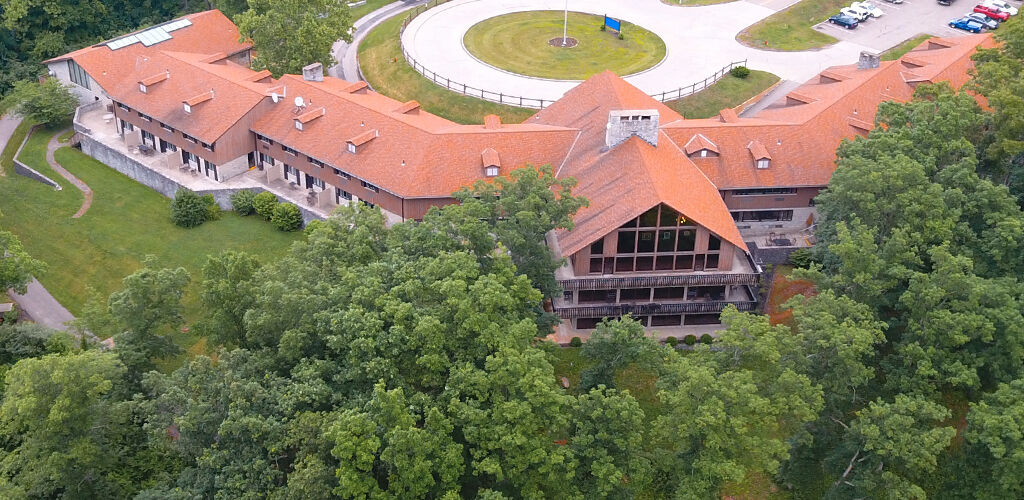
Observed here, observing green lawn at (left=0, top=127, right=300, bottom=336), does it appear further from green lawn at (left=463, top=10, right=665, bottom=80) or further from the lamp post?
the lamp post

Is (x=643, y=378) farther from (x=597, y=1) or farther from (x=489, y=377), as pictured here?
(x=597, y=1)

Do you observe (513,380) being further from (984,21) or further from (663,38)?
(984,21)

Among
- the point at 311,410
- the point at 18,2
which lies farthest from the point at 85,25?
the point at 311,410

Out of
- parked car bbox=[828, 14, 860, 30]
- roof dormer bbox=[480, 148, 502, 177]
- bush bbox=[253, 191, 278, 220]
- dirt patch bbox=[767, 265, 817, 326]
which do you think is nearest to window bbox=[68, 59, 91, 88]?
bush bbox=[253, 191, 278, 220]

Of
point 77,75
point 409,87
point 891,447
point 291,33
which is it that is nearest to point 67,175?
point 77,75

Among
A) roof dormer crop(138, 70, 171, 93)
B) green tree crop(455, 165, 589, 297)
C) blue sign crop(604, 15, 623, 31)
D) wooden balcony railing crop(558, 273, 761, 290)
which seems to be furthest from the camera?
blue sign crop(604, 15, 623, 31)

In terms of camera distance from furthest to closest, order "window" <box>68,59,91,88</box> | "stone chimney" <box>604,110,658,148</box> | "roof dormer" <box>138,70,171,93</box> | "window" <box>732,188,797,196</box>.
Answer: "window" <box>68,59,91,88</box>
"roof dormer" <box>138,70,171,93</box>
"window" <box>732,188,797,196</box>
"stone chimney" <box>604,110,658,148</box>
